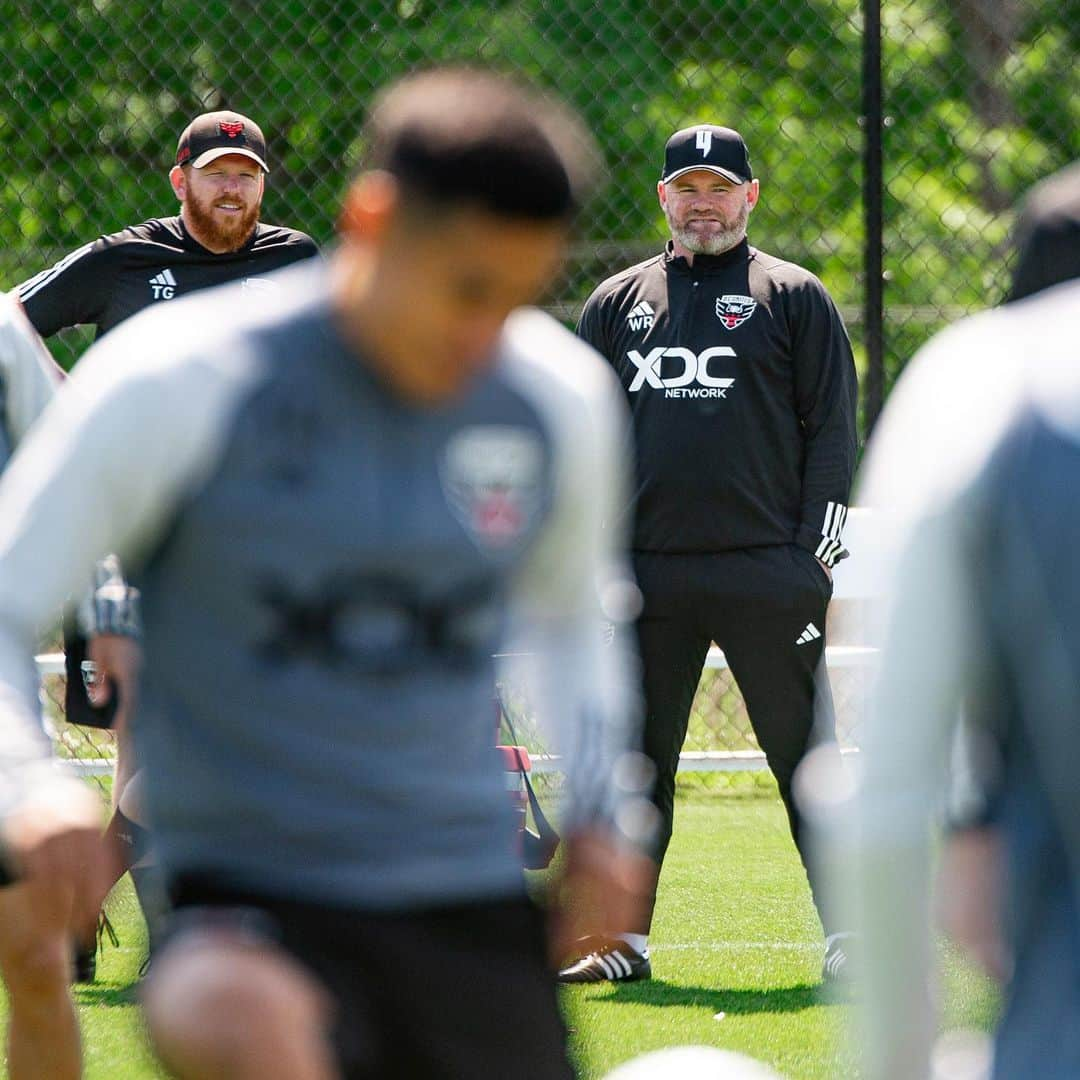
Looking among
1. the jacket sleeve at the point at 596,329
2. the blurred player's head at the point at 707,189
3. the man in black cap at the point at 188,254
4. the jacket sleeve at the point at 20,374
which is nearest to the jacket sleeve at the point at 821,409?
the blurred player's head at the point at 707,189

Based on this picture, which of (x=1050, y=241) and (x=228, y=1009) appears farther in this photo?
(x=228, y=1009)

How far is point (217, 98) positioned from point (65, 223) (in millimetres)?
1340

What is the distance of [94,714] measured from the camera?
4.95m

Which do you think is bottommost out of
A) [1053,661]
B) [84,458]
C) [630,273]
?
[1053,661]

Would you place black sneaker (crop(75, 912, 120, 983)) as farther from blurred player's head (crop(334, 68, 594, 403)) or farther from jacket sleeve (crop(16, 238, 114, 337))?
blurred player's head (crop(334, 68, 594, 403))

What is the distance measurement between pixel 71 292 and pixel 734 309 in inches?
74.6

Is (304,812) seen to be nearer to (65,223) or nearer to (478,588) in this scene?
(478,588)

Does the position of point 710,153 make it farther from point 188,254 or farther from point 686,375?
point 188,254

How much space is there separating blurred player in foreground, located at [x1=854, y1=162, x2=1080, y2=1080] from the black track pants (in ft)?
13.2

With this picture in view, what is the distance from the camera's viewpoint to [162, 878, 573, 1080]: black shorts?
222cm

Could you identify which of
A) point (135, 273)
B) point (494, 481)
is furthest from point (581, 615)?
point (135, 273)

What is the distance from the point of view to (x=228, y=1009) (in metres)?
2.08

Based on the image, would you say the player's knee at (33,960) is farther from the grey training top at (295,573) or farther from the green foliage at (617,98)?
the green foliage at (617,98)

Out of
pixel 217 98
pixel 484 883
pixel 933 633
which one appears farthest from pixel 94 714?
pixel 217 98
